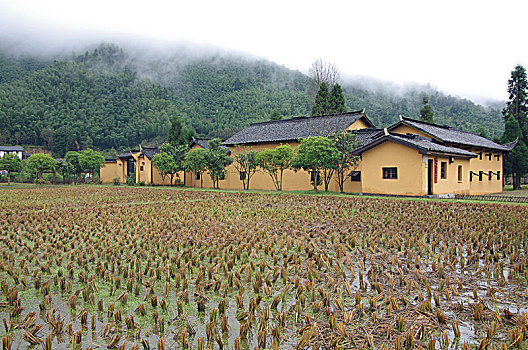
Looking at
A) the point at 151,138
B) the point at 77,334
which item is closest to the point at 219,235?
the point at 77,334

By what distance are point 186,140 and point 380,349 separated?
1484 inches

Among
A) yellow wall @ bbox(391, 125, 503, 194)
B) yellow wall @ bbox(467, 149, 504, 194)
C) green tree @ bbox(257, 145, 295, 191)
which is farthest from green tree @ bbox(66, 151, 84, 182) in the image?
yellow wall @ bbox(467, 149, 504, 194)

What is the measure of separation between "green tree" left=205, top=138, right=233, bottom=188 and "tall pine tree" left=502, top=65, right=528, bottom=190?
2190 cm

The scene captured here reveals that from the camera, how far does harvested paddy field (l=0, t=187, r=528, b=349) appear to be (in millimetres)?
3551

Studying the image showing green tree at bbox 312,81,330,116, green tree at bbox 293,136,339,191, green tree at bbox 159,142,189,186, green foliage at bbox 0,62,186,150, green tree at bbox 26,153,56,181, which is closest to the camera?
green tree at bbox 293,136,339,191

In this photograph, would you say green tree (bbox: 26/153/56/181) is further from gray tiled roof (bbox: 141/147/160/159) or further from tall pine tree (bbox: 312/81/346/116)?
tall pine tree (bbox: 312/81/346/116)

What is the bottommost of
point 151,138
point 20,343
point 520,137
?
point 20,343

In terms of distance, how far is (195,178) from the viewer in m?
33.8

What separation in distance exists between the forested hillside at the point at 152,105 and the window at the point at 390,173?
38.4 meters

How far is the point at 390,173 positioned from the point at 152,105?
72.6 m

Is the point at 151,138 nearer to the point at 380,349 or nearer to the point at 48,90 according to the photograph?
the point at 48,90

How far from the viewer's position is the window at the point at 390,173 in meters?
20.5

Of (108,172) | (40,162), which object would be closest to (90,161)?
(40,162)

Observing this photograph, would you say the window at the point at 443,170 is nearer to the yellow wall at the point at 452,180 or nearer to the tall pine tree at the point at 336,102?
the yellow wall at the point at 452,180
